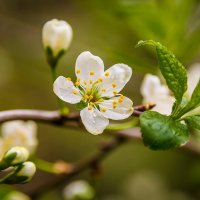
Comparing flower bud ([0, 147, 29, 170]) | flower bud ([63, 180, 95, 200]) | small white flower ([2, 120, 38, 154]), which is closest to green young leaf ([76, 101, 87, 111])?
flower bud ([0, 147, 29, 170])

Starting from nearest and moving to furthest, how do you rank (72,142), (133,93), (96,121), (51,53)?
(96,121) < (51,53) < (133,93) < (72,142)

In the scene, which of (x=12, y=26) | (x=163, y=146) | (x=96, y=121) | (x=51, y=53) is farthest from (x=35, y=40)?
(x=163, y=146)

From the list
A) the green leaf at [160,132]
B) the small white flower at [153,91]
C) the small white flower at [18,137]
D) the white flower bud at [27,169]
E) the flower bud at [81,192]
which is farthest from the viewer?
the flower bud at [81,192]

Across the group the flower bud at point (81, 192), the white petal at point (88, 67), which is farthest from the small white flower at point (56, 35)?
the flower bud at point (81, 192)

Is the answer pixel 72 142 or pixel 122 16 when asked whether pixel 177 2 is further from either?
pixel 72 142

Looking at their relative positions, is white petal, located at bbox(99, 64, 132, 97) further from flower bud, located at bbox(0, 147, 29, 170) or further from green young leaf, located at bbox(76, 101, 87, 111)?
flower bud, located at bbox(0, 147, 29, 170)

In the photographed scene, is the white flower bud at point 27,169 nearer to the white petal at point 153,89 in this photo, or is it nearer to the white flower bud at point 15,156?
the white flower bud at point 15,156
